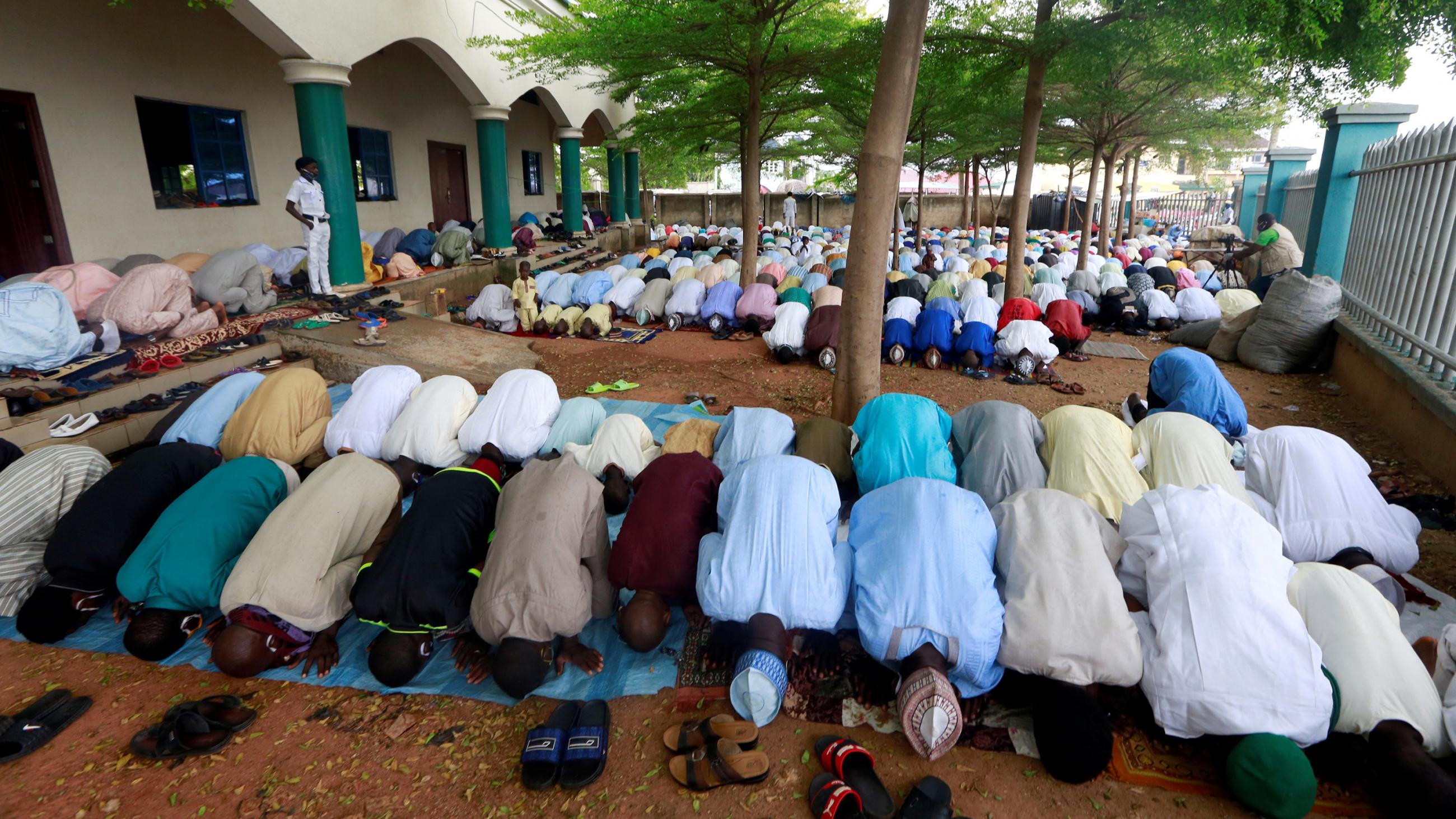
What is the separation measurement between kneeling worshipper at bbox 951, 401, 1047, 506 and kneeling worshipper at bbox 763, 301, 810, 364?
3.96 meters

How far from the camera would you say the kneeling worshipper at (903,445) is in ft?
12.3

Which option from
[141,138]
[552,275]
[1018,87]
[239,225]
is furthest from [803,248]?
[141,138]

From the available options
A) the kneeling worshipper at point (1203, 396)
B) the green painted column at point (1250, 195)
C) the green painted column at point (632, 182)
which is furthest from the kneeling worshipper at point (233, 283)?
the green painted column at point (1250, 195)

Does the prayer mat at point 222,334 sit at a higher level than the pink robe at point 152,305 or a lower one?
lower

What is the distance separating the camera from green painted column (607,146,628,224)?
20500mm

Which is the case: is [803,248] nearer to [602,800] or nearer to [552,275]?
[552,275]

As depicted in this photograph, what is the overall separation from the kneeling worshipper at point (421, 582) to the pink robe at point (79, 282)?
5.43 meters

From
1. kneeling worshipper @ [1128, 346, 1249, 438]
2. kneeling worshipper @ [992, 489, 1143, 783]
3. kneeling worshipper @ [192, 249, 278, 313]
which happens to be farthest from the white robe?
kneeling worshipper @ [192, 249, 278, 313]

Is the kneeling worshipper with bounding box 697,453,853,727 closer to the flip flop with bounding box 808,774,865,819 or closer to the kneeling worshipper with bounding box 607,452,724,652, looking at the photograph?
the kneeling worshipper with bounding box 607,452,724,652

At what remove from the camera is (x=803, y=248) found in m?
17.4

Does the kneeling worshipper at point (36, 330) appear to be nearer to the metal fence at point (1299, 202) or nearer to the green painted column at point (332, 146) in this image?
the green painted column at point (332, 146)

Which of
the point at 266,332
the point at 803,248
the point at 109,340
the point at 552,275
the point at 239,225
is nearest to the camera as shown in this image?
the point at 109,340

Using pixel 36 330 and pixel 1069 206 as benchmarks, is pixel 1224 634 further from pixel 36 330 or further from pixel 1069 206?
pixel 1069 206

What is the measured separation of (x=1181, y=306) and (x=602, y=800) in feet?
33.6
